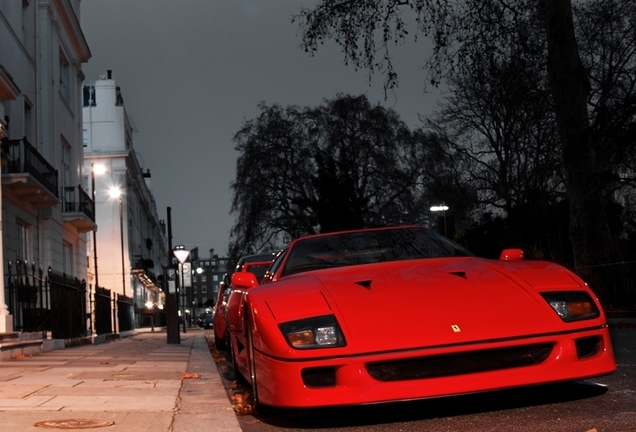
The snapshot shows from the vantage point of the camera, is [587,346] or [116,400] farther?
[116,400]

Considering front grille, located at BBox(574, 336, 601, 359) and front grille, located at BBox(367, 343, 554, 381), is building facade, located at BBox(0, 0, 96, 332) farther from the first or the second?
front grille, located at BBox(574, 336, 601, 359)

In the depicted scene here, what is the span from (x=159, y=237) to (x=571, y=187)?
9805 centimetres

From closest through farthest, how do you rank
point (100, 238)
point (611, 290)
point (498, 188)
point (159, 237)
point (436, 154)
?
1. point (611, 290)
2. point (498, 188)
3. point (436, 154)
4. point (100, 238)
5. point (159, 237)

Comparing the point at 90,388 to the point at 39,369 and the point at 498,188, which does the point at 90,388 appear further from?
the point at 498,188

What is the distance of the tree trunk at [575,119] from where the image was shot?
19578 millimetres

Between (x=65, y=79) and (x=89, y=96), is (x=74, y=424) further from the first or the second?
(x=89, y=96)

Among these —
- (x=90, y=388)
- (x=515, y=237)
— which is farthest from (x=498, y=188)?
(x=90, y=388)

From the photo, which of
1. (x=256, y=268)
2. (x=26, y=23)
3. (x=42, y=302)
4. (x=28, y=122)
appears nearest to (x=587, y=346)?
(x=256, y=268)

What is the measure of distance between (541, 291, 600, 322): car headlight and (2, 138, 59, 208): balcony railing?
18.3m

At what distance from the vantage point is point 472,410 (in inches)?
193

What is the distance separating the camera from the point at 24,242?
25172 millimetres

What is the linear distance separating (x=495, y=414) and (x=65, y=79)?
30.5 m

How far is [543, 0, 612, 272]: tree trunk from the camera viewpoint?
771 inches

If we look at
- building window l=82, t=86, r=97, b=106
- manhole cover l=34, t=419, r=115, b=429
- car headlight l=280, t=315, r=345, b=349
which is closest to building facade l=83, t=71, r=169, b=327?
building window l=82, t=86, r=97, b=106
